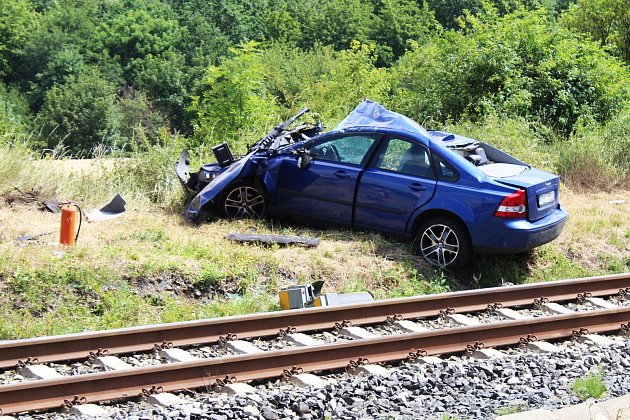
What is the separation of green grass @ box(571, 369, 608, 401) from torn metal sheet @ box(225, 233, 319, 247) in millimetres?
4298

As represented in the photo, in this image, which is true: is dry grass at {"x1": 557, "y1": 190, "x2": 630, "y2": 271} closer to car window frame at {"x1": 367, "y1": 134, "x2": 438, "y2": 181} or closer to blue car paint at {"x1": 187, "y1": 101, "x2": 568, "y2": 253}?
blue car paint at {"x1": 187, "y1": 101, "x2": 568, "y2": 253}

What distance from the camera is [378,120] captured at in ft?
38.3

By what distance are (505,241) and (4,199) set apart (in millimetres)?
6410

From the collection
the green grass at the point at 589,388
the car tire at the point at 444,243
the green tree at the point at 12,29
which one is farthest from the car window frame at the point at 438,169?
the green tree at the point at 12,29

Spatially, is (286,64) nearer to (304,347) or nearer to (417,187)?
(417,187)

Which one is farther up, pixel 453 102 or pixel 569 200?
pixel 453 102

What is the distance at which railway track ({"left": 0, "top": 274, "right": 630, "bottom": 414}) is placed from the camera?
21.8 feet

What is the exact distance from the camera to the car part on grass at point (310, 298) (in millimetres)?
8961

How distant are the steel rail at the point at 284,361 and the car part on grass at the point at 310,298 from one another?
1.34 meters

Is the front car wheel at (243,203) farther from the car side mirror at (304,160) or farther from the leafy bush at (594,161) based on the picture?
the leafy bush at (594,161)

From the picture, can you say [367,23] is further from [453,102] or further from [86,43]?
[453,102]

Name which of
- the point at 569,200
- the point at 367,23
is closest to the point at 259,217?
the point at 569,200

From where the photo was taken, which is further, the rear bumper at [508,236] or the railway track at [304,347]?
the rear bumper at [508,236]

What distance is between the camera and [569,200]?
1370 cm
